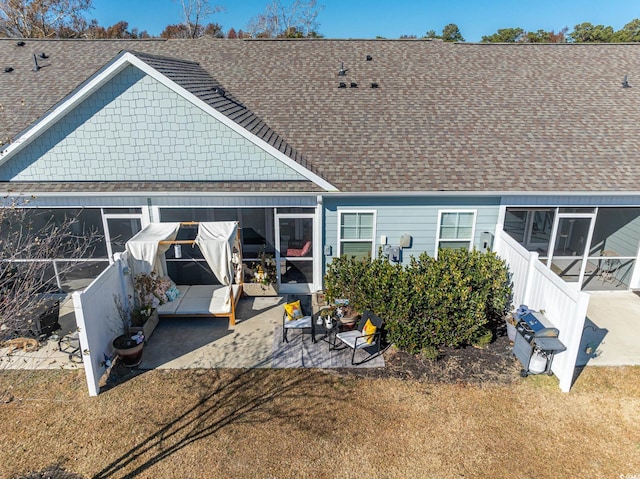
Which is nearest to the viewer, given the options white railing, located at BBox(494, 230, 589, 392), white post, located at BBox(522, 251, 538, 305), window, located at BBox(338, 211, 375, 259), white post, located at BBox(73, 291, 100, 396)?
white post, located at BBox(73, 291, 100, 396)

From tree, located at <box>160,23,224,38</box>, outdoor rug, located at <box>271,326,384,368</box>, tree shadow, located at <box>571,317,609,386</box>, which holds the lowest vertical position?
outdoor rug, located at <box>271,326,384,368</box>

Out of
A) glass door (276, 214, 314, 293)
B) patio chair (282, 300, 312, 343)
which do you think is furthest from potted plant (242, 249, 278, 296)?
patio chair (282, 300, 312, 343)

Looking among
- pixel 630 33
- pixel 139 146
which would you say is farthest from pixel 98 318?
pixel 630 33

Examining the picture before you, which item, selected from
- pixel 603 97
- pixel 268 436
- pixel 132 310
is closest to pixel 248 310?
pixel 132 310

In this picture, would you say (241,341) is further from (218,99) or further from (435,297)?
(218,99)

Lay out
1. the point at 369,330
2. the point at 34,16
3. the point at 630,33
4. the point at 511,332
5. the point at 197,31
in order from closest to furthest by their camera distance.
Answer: the point at 369,330
the point at 511,332
the point at 34,16
the point at 630,33
the point at 197,31

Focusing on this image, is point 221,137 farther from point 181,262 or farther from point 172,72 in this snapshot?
point 181,262

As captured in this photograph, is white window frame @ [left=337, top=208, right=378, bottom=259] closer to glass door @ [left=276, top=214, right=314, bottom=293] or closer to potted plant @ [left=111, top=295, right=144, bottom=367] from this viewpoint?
glass door @ [left=276, top=214, right=314, bottom=293]
